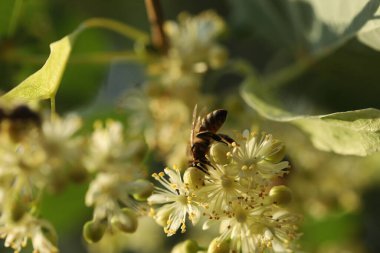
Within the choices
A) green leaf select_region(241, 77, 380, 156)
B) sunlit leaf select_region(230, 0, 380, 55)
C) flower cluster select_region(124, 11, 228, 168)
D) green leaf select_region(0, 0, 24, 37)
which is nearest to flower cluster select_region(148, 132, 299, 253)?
green leaf select_region(241, 77, 380, 156)

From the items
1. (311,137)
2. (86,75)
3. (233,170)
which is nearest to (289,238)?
(233,170)

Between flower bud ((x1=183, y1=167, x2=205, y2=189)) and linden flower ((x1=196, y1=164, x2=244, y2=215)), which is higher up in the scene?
flower bud ((x1=183, y1=167, x2=205, y2=189))

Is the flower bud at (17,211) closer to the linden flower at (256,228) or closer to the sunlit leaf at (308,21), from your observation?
the linden flower at (256,228)

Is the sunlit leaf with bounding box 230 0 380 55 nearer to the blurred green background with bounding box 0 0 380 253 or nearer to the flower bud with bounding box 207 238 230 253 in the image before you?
the blurred green background with bounding box 0 0 380 253

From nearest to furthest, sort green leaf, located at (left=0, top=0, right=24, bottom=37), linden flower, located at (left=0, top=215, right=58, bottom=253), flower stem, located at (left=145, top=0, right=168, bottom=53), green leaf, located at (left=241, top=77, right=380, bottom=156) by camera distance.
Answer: green leaf, located at (left=241, top=77, right=380, bottom=156), linden flower, located at (left=0, top=215, right=58, bottom=253), flower stem, located at (left=145, top=0, right=168, bottom=53), green leaf, located at (left=0, top=0, right=24, bottom=37)

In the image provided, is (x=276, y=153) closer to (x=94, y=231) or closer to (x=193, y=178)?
(x=193, y=178)

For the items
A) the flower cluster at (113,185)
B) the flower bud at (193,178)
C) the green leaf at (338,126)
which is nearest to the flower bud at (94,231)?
the flower cluster at (113,185)
